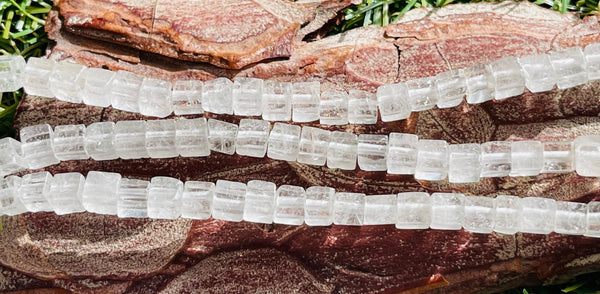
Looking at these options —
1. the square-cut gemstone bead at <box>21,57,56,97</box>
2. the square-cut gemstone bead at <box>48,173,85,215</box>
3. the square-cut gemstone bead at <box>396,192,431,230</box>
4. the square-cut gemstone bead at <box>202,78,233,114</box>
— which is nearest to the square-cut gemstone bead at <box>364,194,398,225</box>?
the square-cut gemstone bead at <box>396,192,431,230</box>

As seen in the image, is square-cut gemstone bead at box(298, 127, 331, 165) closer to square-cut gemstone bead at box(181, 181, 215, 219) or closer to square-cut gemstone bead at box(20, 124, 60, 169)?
square-cut gemstone bead at box(181, 181, 215, 219)

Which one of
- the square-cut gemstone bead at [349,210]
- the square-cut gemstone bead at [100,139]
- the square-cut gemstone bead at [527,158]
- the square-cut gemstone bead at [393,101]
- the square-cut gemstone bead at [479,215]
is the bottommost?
the square-cut gemstone bead at [349,210]

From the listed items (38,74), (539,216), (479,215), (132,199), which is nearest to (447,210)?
(479,215)

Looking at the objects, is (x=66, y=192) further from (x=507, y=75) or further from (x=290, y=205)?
(x=507, y=75)

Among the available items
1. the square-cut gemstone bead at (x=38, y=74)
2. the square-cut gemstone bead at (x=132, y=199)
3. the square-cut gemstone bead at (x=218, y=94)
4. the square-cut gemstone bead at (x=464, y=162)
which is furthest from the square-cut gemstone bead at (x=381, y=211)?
the square-cut gemstone bead at (x=38, y=74)

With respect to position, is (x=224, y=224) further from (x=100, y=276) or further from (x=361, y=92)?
(x=361, y=92)

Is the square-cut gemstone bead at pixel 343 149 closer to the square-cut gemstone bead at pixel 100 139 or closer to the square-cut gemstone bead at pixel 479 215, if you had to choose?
the square-cut gemstone bead at pixel 479 215
